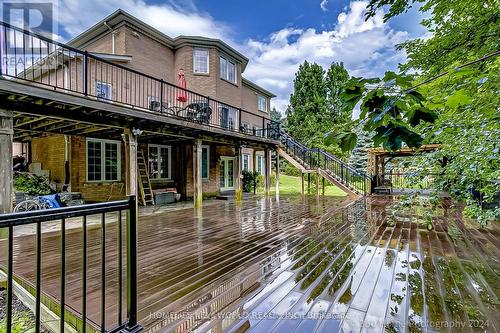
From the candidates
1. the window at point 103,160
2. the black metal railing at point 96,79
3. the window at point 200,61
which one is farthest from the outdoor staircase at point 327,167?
the window at point 103,160

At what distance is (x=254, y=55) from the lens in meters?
20.7

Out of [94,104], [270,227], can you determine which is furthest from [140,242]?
[94,104]

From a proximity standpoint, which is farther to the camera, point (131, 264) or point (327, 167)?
point (327, 167)

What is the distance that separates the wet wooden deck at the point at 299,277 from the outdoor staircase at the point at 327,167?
6.76 metres

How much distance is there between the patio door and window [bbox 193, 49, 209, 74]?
4.70 metres

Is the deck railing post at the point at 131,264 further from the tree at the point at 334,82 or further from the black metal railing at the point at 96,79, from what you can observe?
the tree at the point at 334,82

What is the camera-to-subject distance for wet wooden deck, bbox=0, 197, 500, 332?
2188 mm

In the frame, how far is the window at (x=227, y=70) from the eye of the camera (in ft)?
45.6

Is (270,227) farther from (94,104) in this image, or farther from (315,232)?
(94,104)

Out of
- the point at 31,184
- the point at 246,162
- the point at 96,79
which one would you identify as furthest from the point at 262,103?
the point at 31,184

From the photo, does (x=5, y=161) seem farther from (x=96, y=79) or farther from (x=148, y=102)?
(x=148, y=102)

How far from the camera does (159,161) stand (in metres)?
11.0

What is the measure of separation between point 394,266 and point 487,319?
1.22m

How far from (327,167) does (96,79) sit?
1046cm
